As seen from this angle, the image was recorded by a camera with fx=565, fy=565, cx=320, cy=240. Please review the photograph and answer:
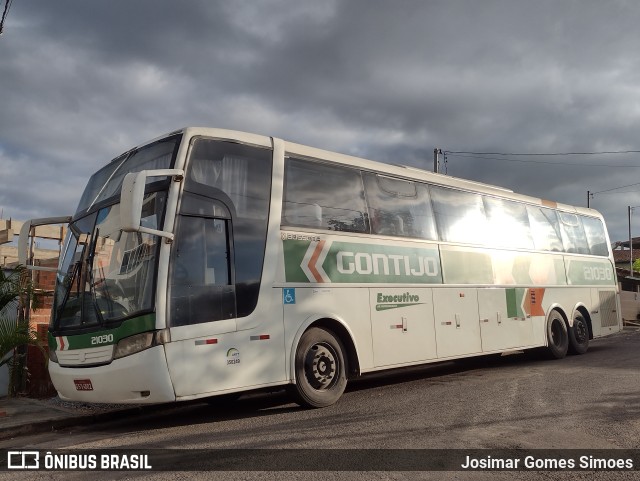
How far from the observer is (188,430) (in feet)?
21.9

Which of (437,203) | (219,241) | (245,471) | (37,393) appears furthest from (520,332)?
(37,393)

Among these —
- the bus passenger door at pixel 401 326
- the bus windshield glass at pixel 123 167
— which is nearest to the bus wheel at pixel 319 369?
the bus passenger door at pixel 401 326

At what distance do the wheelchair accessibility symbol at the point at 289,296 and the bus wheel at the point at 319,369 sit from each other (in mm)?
526

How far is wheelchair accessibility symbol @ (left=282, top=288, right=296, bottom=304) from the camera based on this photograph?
743 centimetres

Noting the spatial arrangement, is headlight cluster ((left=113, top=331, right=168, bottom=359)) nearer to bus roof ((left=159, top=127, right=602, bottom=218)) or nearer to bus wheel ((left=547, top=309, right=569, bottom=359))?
bus roof ((left=159, top=127, right=602, bottom=218))

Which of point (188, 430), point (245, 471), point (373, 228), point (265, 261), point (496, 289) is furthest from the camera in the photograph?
point (496, 289)

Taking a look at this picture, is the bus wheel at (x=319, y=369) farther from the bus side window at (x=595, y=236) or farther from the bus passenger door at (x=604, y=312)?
the bus side window at (x=595, y=236)

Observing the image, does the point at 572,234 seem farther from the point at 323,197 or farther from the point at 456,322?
the point at 323,197

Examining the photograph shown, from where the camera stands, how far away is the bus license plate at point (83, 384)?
6.50 m

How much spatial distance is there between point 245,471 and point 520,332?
859 centimetres

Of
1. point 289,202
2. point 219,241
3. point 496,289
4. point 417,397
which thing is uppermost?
point 289,202

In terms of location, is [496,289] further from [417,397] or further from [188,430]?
[188,430]

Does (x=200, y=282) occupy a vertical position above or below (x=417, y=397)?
Answer: above

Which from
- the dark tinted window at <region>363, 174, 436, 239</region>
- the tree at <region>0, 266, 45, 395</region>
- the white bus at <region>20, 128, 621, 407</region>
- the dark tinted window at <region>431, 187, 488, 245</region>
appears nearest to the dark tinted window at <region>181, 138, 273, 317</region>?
the white bus at <region>20, 128, 621, 407</region>
